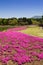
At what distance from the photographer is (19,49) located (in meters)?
20.4

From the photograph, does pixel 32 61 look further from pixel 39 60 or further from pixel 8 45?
pixel 8 45

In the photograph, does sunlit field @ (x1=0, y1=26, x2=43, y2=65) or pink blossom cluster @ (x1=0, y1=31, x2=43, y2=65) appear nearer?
sunlit field @ (x1=0, y1=26, x2=43, y2=65)

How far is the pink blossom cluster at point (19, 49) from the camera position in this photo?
18.1m

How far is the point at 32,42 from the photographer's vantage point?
23.2 m

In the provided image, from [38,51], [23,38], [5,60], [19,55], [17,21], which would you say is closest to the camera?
[5,60]

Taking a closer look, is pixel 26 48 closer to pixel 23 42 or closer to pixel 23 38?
pixel 23 42

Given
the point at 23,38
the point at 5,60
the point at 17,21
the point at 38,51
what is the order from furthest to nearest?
1. the point at 17,21
2. the point at 23,38
3. the point at 38,51
4. the point at 5,60

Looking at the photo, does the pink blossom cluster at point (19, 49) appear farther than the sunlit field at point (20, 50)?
Yes

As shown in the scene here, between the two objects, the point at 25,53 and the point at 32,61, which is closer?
the point at 32,61

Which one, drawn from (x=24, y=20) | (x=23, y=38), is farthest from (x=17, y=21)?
(x=23, y=38)

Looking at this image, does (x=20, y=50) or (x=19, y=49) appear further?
(x=19, y=49)

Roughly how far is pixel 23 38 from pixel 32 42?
1.67m

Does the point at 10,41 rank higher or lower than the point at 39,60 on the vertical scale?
A: higher

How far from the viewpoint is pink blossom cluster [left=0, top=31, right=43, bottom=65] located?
714 inches
